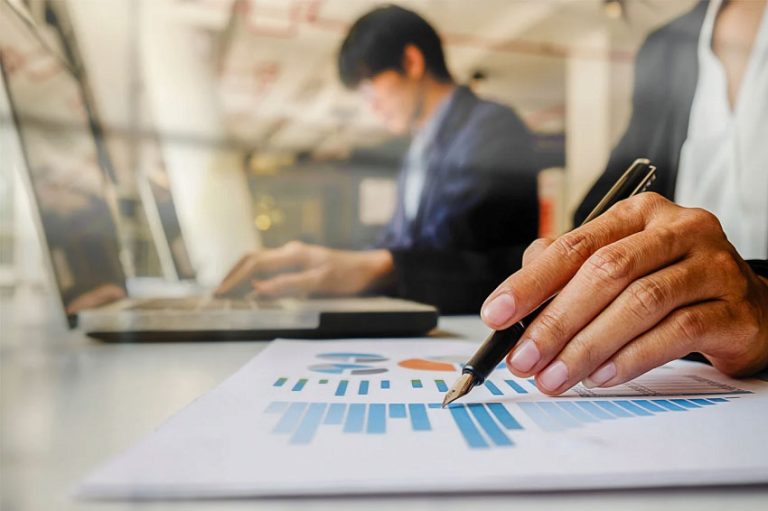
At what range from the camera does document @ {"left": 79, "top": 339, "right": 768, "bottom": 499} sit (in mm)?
178

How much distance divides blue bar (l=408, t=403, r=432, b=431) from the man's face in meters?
0.84

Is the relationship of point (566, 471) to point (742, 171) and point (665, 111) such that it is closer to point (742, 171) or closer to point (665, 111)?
point (742, 171)

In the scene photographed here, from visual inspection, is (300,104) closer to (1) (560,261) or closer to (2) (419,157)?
(2) (419,157)

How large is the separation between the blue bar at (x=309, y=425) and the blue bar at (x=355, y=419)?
1 cm

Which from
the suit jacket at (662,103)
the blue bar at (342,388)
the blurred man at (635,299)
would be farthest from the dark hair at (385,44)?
the blue bar at (342,388)

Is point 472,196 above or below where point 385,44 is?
below

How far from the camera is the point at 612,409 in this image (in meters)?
0.27

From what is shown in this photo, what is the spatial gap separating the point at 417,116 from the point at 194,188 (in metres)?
0.43

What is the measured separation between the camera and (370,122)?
1.06 m

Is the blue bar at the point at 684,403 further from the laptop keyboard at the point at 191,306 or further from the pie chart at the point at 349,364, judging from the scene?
the laptop keyboard at the point at 191,306

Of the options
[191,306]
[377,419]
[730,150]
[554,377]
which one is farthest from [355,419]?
[730,150]

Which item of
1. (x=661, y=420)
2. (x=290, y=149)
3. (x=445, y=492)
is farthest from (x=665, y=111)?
(x=445, y=492)

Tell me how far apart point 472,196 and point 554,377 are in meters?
0.73

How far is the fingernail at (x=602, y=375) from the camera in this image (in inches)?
12.5
